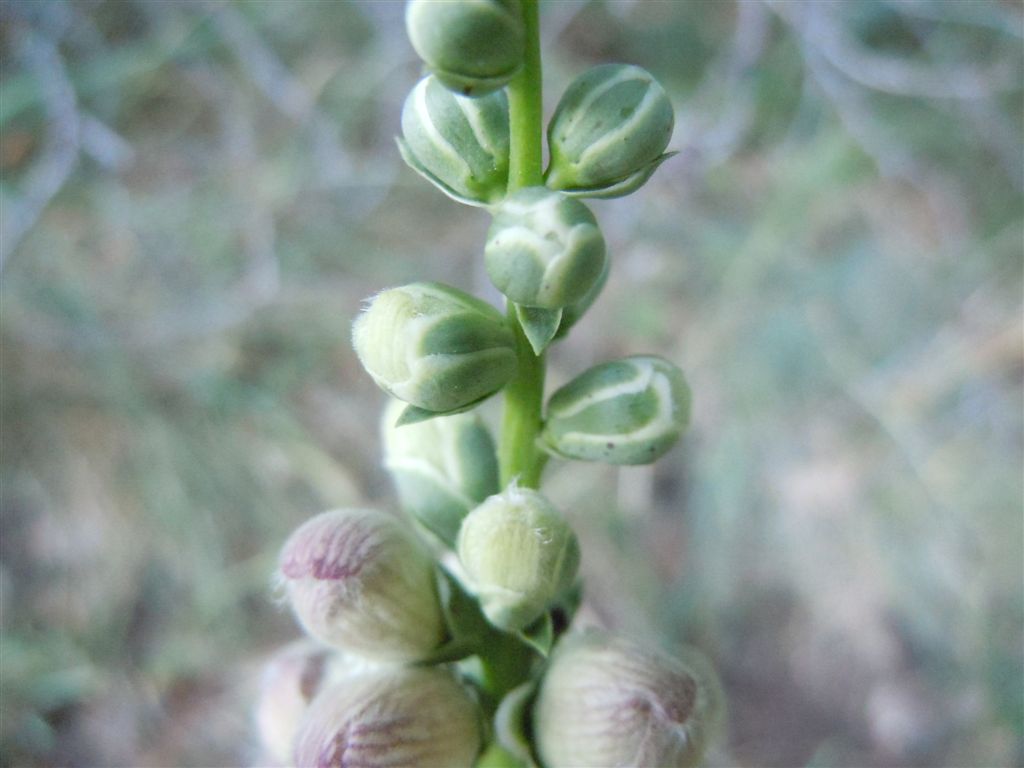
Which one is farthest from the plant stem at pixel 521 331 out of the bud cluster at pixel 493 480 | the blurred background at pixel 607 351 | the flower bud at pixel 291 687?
the blurred background at pixel 607 351

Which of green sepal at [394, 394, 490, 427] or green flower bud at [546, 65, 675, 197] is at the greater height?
green flower bud at [546, 65, 675, 197]

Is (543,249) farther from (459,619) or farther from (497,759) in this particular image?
(497,759)

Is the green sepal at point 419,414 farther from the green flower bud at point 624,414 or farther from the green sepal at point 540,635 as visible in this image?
the green sepal at point 540,635

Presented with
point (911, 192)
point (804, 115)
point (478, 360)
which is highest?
point (478, 360)

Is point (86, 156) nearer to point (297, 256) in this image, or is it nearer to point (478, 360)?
point (297, 256)

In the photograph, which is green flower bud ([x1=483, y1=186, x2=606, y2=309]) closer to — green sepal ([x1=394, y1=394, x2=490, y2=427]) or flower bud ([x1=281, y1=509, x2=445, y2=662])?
green sepal ([x1=394, y1=394, x2=490, y2=427])

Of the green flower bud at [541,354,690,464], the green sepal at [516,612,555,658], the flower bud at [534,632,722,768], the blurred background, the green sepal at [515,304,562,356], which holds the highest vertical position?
the green sepal at [515,304,562,356]

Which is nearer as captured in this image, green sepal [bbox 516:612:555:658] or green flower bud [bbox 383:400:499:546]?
green sepal [bbox 516:612:555:658]

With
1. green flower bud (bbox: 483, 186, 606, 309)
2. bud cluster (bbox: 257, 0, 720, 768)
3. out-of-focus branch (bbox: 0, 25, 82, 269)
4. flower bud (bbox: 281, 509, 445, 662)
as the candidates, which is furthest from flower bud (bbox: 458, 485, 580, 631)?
out-of-focus branch (bbox: 0, 25, 82, 269)

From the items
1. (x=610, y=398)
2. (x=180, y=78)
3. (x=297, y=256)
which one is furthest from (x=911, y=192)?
(x=610, y=398)
